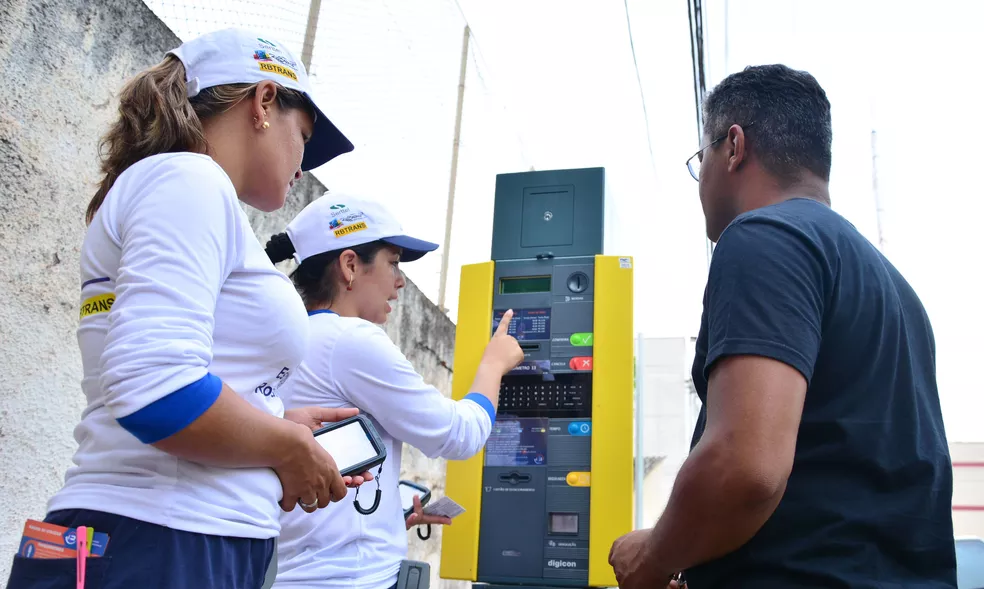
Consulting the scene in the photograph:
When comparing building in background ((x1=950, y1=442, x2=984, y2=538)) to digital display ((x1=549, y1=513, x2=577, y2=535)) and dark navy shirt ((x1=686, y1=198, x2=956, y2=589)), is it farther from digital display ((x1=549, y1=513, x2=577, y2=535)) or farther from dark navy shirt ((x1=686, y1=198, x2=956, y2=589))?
dark navy shirt ((x1=686, y1=198, x2=956, y2=589))

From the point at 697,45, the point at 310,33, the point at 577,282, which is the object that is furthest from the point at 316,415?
the point at 697,45

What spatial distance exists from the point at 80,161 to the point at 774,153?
5.67 feet

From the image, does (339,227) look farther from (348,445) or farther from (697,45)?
(697,45)

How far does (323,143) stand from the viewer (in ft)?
5.51

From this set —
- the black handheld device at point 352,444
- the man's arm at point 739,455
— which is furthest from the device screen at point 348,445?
the man's arm at point 739,455

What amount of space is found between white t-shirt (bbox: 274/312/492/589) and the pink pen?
31.1 inches

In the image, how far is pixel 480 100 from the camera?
5.79m

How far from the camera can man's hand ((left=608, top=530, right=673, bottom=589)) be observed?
1349mm

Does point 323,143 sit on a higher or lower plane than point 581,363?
higher

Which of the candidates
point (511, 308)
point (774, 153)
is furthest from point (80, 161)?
point (774, 153)

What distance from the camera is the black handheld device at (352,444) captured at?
147 cm

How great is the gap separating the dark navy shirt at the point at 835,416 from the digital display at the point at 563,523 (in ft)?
4.35

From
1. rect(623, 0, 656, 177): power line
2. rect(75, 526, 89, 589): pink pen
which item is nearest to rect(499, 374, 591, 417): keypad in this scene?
rect(75, 526, 89, 589): pink pen

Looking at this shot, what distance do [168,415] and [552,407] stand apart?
6.09ft
